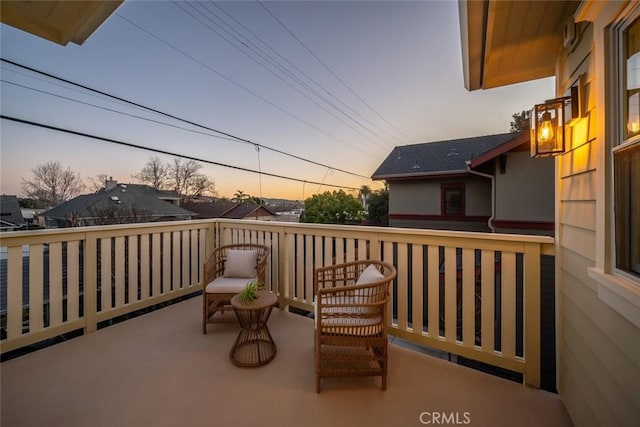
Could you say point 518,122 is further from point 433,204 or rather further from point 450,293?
point 450,293

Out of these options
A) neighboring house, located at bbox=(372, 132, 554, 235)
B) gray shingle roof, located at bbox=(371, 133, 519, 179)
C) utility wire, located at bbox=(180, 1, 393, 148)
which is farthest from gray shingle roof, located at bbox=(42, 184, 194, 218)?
gray shingle roof, located at bbox=(371, 133, 519, 179)

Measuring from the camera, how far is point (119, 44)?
4.30m

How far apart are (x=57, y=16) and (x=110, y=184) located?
11.4 ft

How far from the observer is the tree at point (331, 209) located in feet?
26.5

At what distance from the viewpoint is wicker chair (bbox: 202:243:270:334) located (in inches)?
106

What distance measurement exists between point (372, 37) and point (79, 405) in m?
6.07

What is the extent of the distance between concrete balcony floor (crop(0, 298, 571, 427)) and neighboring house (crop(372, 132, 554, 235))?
4.52m

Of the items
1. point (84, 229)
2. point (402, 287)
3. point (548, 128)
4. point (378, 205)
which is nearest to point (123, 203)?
point (84, 229)

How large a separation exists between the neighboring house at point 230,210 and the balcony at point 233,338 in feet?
4.97

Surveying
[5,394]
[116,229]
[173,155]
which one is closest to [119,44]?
[173,155]

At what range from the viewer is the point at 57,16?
1.78 meters

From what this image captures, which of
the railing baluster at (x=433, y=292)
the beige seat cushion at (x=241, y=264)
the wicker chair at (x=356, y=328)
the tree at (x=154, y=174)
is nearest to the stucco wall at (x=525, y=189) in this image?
the railing baluster at (x=433, y=292)

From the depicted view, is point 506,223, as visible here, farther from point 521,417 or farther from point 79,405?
point 79,405

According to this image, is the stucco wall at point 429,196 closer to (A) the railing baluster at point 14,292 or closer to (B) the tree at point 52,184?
(B) the tree at point 52,184
